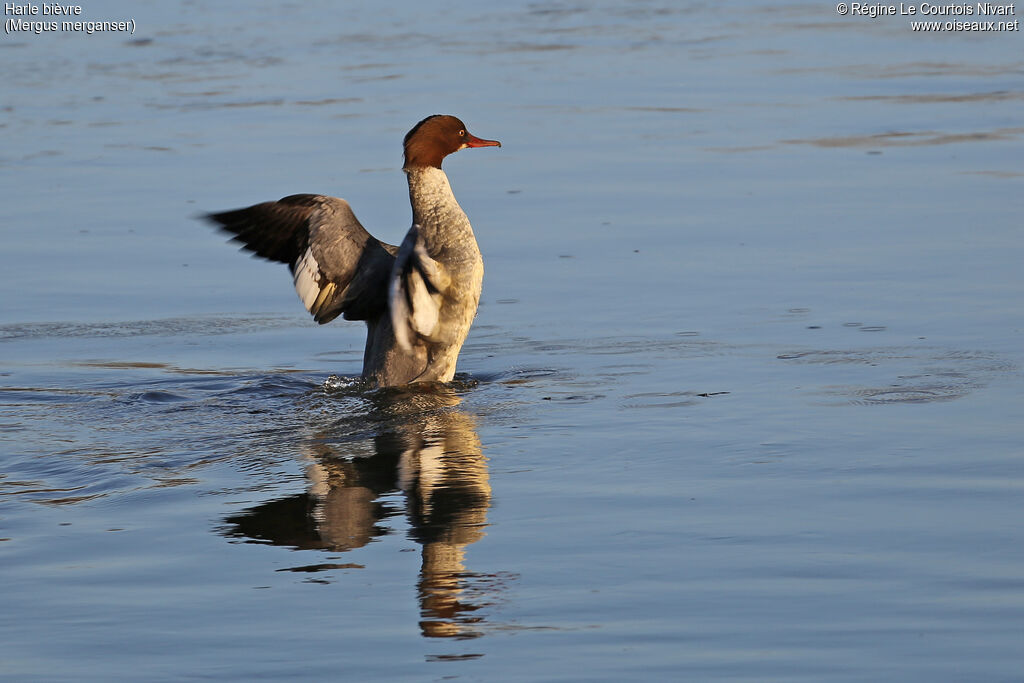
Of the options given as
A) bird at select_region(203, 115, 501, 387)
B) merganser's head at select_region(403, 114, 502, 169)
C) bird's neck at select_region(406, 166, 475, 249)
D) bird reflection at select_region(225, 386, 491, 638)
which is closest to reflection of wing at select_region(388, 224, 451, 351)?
bird at select_region(203, 115, 501, 387)

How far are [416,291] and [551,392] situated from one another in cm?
83

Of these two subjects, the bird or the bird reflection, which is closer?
the bird reflection

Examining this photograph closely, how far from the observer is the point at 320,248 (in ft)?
22.5

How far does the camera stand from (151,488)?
5.17 meters

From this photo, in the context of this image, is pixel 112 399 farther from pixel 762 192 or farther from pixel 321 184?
pixel 762 192

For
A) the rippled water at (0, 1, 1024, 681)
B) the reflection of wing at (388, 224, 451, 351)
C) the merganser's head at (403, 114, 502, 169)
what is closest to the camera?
the rippled water at (0, 1, 1024, 681)

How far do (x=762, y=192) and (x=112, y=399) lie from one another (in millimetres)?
4239

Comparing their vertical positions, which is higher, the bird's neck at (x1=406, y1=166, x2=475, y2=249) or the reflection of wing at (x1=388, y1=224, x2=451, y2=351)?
the bird's neck at (x1=406, y1=166, x2=475, y2=249)

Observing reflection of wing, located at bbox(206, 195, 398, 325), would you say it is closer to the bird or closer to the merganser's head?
the bird

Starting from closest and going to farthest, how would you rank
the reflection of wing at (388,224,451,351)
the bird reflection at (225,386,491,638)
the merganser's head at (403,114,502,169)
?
the bird reflection at (225,386,491,638) → the reflection of wing at (388,224,451,351) → the merganser's head at (403,114,502,169)

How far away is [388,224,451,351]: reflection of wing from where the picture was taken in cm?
680

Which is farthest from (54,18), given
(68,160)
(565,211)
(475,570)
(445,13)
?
(475,570)

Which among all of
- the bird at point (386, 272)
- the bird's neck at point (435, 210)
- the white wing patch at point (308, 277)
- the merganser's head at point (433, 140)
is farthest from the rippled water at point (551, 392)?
the merganser's head at point (433, 140)

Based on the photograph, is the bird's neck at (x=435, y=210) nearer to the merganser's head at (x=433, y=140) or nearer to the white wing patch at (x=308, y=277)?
the merganser's head at (x=433, y=140)
